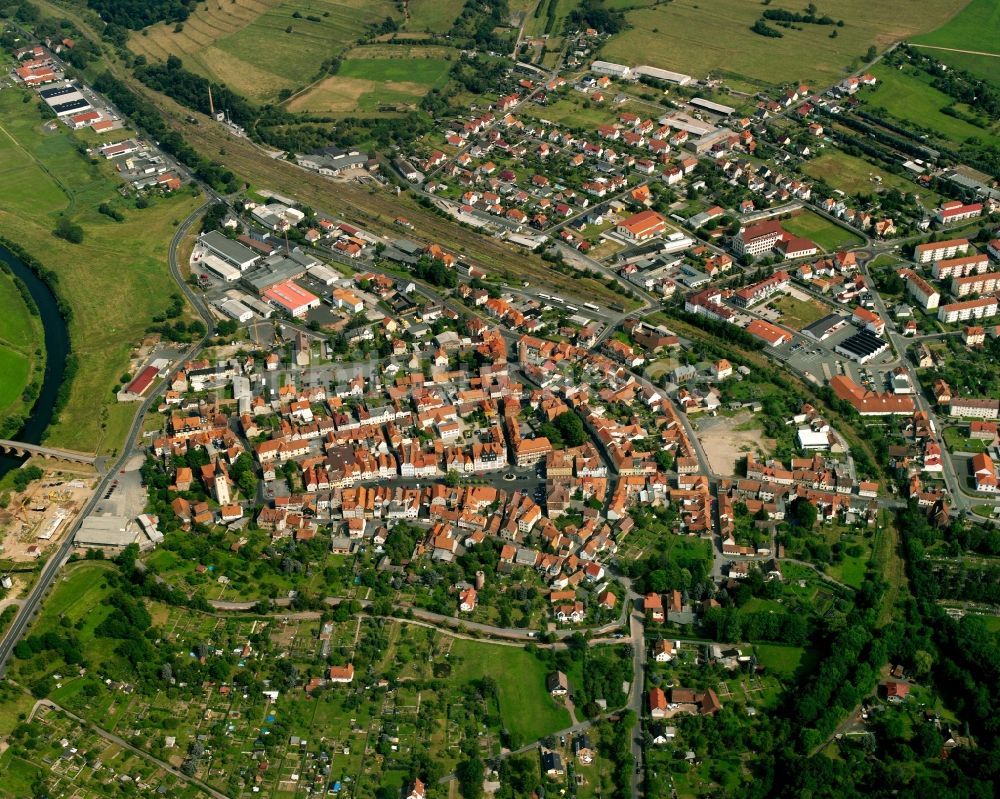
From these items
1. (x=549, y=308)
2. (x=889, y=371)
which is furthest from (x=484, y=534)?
(x=889, y=371)

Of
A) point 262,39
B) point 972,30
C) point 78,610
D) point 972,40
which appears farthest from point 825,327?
point 262,39

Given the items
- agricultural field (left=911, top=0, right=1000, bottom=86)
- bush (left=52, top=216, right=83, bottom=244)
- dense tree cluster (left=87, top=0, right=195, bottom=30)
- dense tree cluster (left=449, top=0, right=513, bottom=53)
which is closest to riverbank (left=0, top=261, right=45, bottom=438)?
bush (left=52, top=216, right=83, bottom=244)

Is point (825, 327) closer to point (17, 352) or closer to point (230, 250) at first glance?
A: point (230, 250)

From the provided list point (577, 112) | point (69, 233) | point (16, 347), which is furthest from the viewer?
point (577, 112)

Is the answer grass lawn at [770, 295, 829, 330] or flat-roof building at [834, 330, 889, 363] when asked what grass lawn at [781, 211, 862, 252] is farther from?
flat-roof building at [834, 330, 889, 363]

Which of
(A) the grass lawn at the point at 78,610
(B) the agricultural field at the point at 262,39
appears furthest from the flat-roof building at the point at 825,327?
(B) the agricultural field at the point at 262,39

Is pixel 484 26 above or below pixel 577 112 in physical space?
above
